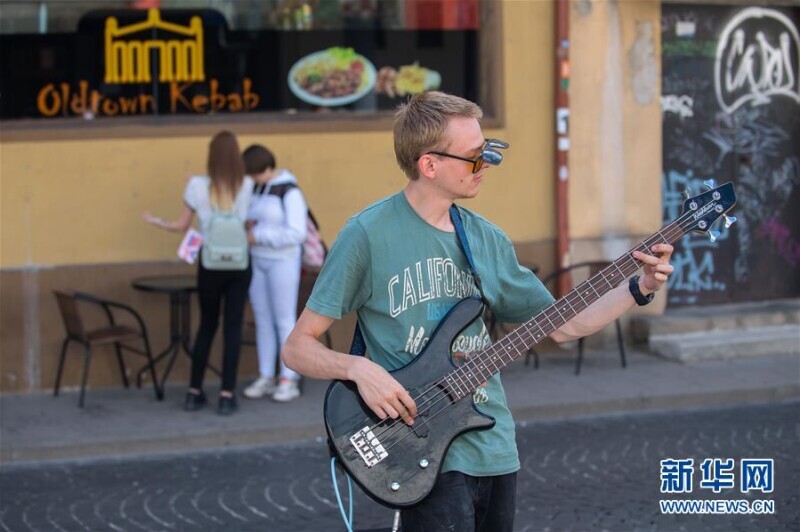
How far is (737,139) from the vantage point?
450 inches

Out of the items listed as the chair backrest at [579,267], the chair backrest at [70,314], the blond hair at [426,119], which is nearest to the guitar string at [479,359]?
the blond hair at [426,119]

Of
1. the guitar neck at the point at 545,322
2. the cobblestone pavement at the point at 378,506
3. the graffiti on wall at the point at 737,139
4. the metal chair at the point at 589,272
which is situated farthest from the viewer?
the graffiti on wall at the point at 737,139

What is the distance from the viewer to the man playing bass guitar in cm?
380

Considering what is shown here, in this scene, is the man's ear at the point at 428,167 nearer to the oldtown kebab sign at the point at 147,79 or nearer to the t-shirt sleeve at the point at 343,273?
the t-shirt sleeve at the point at 343,273

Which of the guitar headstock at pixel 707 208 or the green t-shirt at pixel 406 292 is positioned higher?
the guitar headstock at pixel 707 208

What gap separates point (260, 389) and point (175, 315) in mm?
856

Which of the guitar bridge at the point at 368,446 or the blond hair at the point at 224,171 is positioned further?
the blond hair at the point at 224,171

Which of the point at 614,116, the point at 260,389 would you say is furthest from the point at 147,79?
the point at 614,116

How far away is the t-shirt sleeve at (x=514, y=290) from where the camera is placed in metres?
4.06

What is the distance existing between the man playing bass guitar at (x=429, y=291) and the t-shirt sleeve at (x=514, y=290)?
0.26 feet

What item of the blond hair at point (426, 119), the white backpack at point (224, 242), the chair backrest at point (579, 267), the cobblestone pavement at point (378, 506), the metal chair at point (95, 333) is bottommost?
the cobblestone pavement at point (378, 506)

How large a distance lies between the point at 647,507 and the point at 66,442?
372cm

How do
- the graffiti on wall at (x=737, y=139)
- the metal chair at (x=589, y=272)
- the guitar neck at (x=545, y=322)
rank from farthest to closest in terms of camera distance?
the graffiti on wall at (x=737, y=139), the metal chair at (x=589, y=272), the guitar neck at (x=545, y=322)

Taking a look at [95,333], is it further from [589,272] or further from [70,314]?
[589,272]
